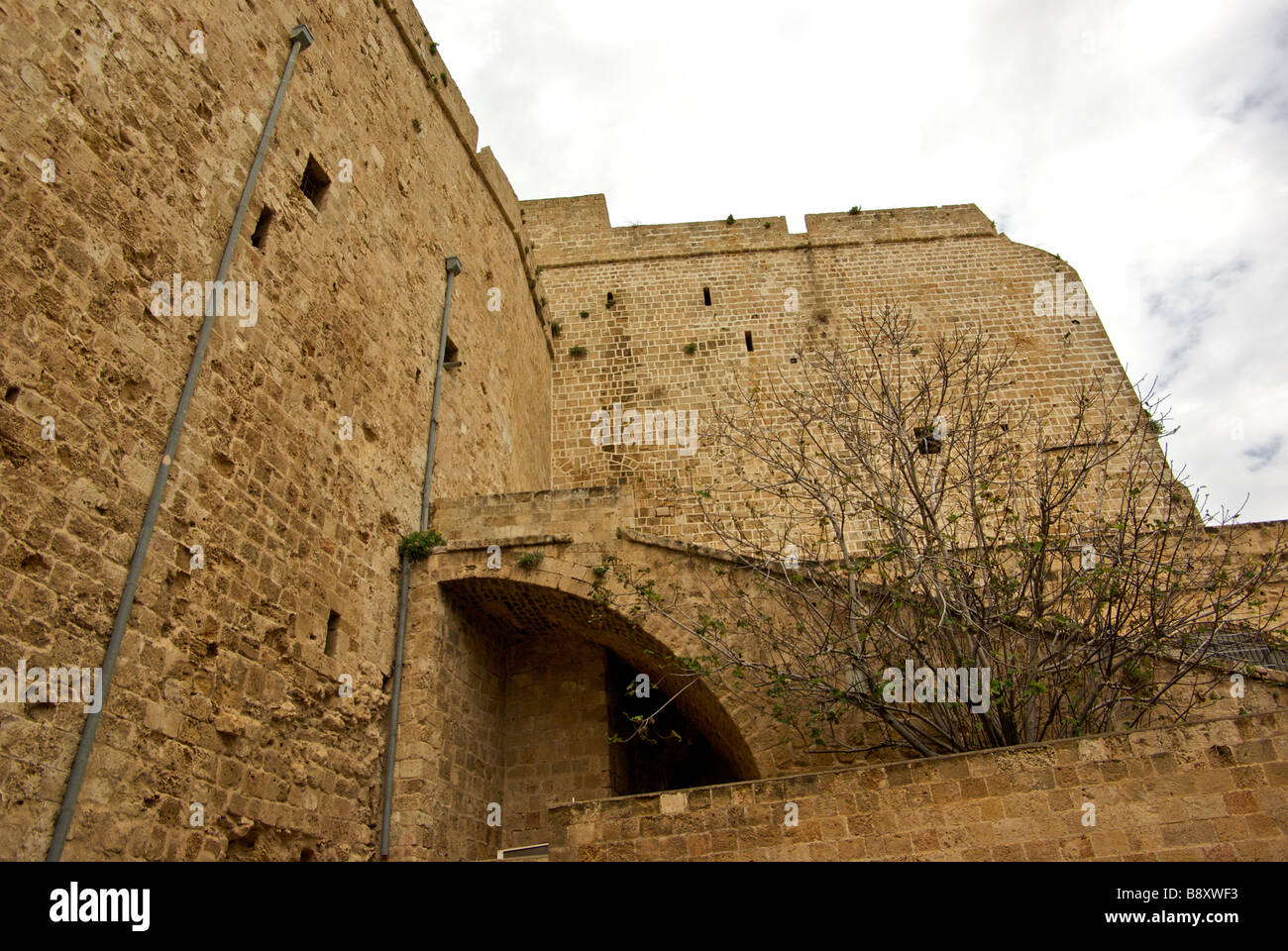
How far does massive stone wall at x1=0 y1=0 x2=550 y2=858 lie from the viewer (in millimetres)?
4305

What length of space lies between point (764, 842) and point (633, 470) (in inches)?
350

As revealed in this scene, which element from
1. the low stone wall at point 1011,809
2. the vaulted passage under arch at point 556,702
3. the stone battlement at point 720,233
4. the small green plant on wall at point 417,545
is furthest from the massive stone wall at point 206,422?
the stone battlement at point 720,233

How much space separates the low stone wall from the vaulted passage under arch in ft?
7.72

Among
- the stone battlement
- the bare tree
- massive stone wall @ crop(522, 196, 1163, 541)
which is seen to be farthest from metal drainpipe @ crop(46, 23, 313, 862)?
the stone battlement

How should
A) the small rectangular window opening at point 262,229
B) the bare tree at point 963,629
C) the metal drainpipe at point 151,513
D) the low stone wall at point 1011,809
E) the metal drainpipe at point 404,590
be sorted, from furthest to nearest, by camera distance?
the metal drainpipe at point 404,590
the small rectangular window opening at point 262,229
the bare tree at point 963,629
the low stone wall at point 1011,809
the metal drainpipe at point 151,513

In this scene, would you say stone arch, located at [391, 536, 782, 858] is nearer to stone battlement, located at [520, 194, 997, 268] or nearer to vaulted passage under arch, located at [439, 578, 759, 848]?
vaulted passage under arch, located at [439, 578, 759, 848]

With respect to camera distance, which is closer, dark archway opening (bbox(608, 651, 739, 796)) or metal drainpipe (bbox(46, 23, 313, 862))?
metal drainpipe (bbox(46, 23, 313, 862))

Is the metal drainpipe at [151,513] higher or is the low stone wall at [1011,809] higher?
the metal drainpipe at [151,513]

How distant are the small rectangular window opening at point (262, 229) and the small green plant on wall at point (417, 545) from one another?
9.05ft

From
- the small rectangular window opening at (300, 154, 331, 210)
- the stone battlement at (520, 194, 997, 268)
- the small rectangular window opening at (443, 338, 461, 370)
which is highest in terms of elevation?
the stone battlement at (520, 194, 997, 268)

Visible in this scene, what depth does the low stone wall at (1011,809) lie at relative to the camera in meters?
4.59

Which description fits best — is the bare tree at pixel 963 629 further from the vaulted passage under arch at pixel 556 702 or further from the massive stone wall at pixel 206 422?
the massive stone wall at pixel 206 422

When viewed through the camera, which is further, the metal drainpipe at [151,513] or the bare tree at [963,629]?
the bare tree at [963,629]
